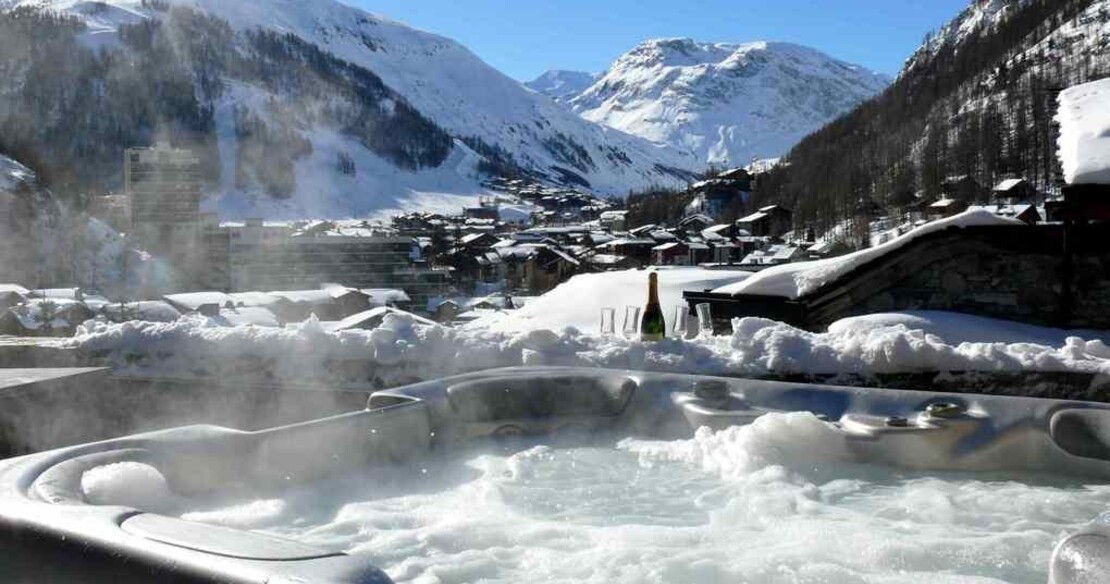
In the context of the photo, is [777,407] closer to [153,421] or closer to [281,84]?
[153,421]

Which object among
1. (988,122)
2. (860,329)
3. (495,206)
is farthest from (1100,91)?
(495,206)

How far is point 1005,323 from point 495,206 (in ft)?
262

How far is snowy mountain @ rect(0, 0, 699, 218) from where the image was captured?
8381 cm

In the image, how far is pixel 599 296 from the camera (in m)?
8.81

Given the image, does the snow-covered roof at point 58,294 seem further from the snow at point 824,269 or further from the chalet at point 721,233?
the chalet at point 721,233

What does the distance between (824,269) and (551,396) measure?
2.80 m

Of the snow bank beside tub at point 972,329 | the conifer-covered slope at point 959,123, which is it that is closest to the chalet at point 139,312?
the snow bank beside tub at point 972,329

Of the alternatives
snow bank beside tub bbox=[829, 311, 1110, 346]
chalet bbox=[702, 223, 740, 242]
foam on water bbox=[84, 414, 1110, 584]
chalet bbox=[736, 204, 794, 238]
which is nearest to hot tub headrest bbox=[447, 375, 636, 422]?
foam on water bbox=[84, 414, 1110, 584]

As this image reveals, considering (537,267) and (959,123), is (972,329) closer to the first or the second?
(537,267)

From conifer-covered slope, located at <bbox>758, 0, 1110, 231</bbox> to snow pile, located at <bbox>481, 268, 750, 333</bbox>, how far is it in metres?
28.7

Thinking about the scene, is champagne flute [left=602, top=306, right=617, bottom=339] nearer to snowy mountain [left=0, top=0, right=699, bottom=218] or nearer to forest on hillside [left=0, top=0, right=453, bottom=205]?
forest on hillside [left=0, top=0, right=453, bottom=205]

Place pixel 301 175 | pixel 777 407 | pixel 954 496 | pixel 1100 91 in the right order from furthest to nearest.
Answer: pixel 301 175 → pixel 1100 91 → pixel 777 407 → pixel 954 496

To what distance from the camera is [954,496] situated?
99.3 inches

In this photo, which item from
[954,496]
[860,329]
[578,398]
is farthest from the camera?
[860,329]
